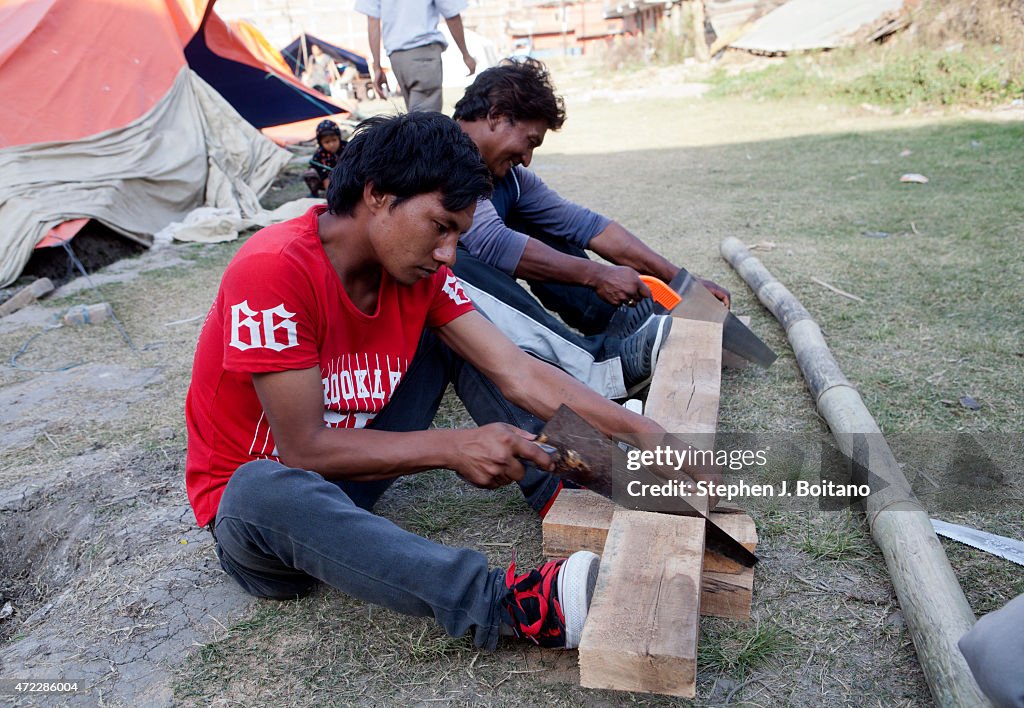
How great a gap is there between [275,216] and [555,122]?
16.2 ft

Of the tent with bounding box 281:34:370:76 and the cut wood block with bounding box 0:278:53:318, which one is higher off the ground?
the tent with bounding box 281:34:370:76

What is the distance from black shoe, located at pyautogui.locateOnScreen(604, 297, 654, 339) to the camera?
3.18 meters

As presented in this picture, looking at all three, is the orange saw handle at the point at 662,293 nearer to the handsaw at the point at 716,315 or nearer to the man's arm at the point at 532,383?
the handsaw at the point at 716,315

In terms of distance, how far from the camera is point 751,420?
2977 millimetres

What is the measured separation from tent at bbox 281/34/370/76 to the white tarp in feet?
40.6

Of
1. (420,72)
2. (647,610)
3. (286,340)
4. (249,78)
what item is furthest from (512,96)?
(249,78)

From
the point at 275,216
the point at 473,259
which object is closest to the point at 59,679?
the point at 473,259

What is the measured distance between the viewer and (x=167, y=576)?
2189 mm

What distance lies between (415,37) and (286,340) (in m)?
4.54

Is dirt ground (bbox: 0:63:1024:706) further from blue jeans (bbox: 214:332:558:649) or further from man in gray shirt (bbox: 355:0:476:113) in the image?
man in gray shirt (bbox: 355:0:476:113)

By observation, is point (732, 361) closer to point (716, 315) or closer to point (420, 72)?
point (716, 315)

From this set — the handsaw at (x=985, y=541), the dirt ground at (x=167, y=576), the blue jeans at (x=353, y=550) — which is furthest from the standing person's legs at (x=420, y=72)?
the handsaw at (x=985, y=541)

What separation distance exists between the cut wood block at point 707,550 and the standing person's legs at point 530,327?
3.01 ft

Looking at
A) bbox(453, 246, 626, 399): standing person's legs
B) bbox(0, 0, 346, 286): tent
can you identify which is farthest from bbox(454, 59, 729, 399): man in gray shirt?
bbox(0, 0, 346, 286): tent
